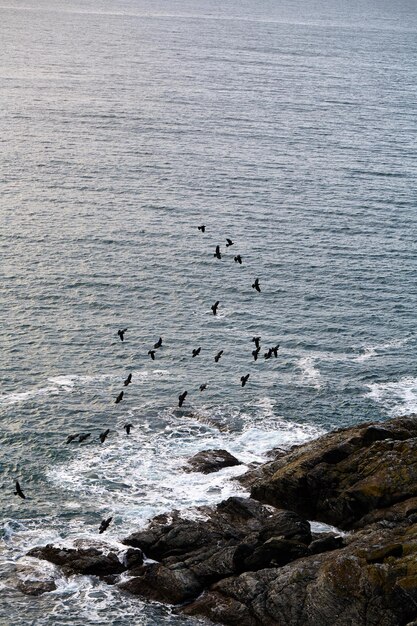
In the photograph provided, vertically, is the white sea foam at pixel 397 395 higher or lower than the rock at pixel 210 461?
higher

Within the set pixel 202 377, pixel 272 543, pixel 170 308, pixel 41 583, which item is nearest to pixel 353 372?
pixel 202 377

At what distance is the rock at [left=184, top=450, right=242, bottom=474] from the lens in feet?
→ 289

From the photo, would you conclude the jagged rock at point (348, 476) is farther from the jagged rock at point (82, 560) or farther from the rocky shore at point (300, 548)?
the jagged rock at point (82, 560)

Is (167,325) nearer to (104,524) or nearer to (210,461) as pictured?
(210,461)

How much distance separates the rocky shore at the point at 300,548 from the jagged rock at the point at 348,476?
0.08 meters

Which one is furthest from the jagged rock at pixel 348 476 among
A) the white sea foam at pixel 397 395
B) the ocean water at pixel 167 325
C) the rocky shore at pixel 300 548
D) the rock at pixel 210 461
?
the white sea foam at pixel 397 395

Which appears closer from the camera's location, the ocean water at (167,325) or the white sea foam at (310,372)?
the ocean water at (167,325)

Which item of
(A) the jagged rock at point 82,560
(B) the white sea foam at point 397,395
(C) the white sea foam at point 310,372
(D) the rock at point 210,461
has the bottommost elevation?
(A) the jagged rock at point 82,560

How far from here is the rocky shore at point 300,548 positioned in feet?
212

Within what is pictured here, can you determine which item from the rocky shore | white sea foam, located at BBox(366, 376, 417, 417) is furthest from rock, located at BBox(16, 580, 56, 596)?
white sea foam, located at BBox(366, 376, 417, 417)

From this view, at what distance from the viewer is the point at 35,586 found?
72562 mm

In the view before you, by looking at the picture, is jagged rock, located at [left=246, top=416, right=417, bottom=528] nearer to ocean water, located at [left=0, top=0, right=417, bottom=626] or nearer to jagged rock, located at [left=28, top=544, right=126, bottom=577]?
ocean water, located at [left=0, top=0, right=417, bottom=626]

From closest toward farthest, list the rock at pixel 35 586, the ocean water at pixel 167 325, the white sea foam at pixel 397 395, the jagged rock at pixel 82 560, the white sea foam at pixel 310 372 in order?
the rock at pixel 35 586
the jagged rock at pixel 82 560
the ocean water at pixel 167 325
the white sea foam at pixel 397 395
the white sea foam at pixel 310 372

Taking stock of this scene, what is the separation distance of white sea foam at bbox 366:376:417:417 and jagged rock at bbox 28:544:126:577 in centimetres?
3562
